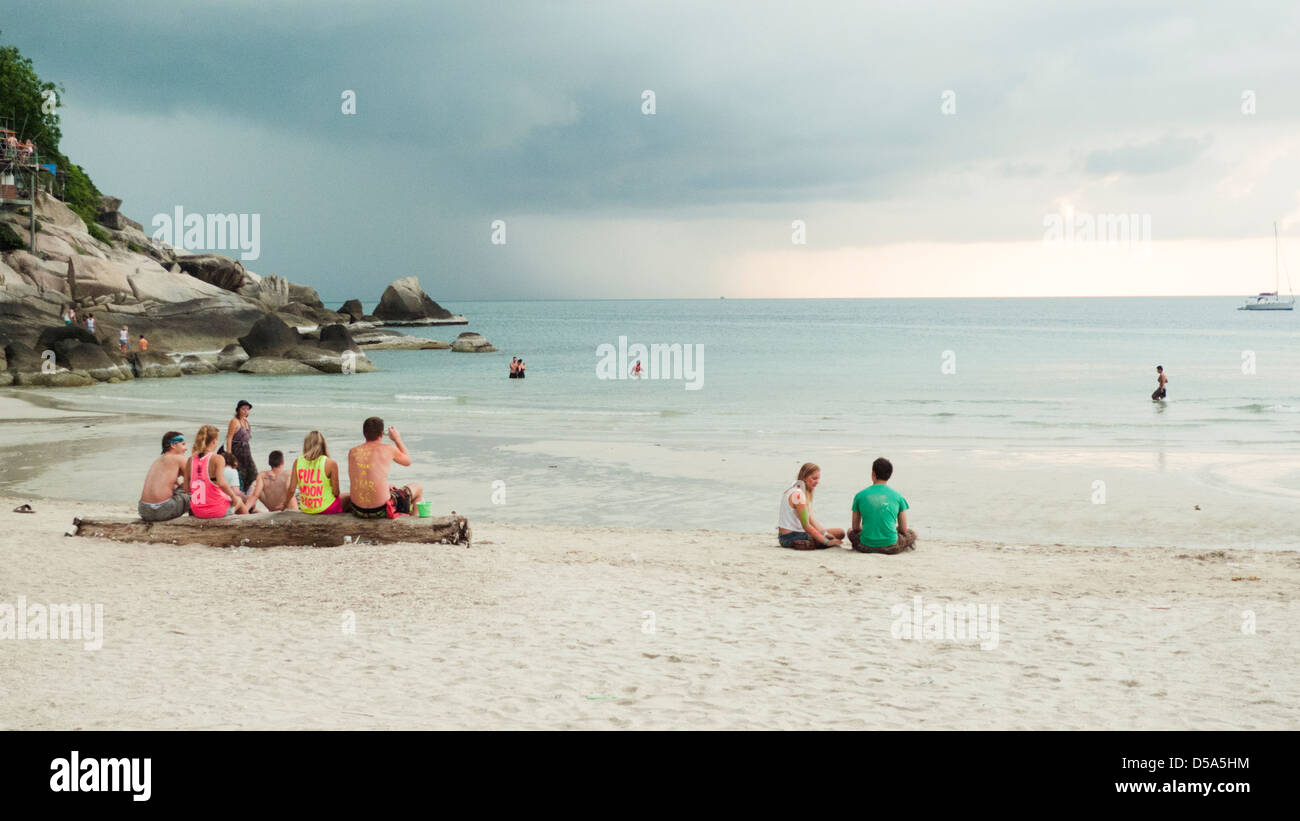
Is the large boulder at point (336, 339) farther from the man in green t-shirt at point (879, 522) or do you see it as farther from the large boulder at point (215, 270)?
the man in green t-shirt at point (879, 522)

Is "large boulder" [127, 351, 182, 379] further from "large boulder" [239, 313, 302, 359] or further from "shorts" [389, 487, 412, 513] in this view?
"shorts" [389, 487, 412, 513]

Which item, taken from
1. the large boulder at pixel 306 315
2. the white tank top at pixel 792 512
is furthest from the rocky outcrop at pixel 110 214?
the white tank top at pixel 792 512

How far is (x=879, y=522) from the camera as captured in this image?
39.5 ft

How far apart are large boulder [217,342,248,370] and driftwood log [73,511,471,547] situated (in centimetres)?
4298

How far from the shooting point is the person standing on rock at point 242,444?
46.3ft

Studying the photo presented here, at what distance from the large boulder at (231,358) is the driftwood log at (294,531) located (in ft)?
141

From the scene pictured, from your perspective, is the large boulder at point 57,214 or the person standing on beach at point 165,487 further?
the large boulder at point 57,214

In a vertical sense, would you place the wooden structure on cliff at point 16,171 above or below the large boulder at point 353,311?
above

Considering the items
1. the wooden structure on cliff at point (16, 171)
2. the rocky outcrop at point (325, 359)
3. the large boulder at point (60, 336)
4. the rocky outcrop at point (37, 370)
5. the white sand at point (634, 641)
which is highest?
the wooden structure on cliff at point (16, 171)

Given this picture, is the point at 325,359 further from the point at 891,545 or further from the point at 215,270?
the point at 891,545
